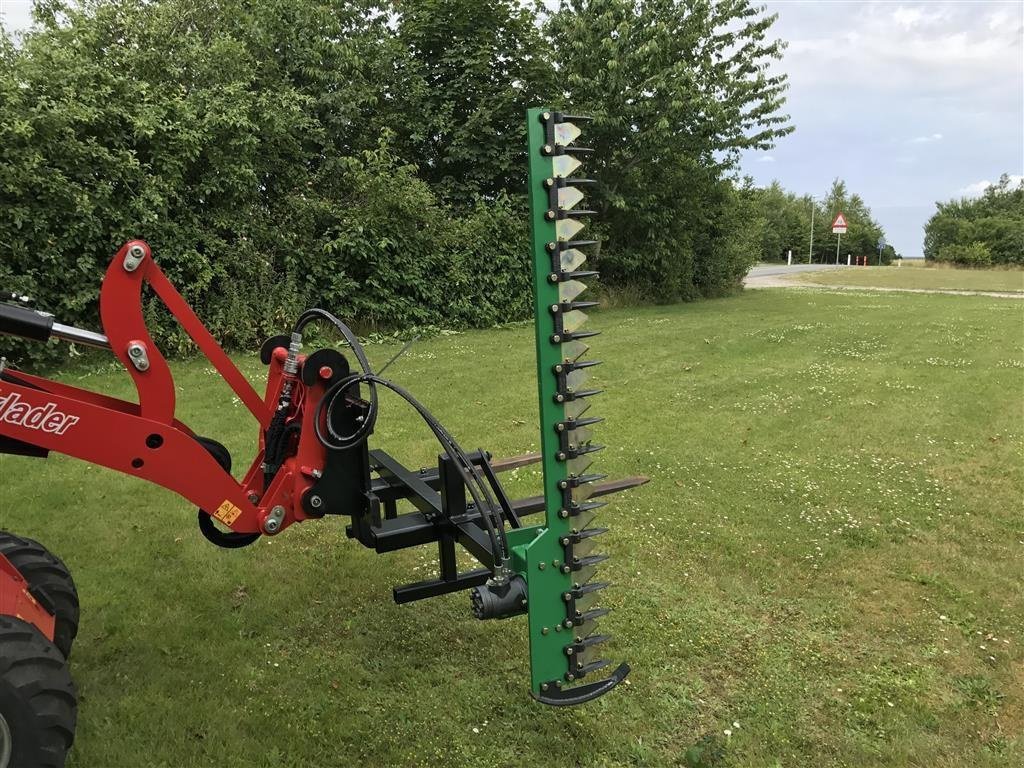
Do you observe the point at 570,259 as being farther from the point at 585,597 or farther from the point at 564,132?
the point at 585,597

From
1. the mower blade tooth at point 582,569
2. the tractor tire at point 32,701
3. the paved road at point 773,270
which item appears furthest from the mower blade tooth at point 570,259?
the paved road at point 773,270

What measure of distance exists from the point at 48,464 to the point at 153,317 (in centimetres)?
414

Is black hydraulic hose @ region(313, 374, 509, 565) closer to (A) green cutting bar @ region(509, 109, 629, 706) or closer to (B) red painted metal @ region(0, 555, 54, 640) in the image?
(A) green cutting bar @ region(509, 109, 629, 706)

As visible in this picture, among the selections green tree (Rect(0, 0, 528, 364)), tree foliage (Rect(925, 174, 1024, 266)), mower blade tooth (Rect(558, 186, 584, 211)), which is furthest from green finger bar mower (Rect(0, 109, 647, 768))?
tree foliage (Rect(925, 174, 1024, 266))

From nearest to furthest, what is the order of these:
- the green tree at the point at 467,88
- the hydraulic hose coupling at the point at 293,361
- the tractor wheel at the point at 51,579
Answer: the hydraulic hose coupling at the point at 293,361 < the tractor wheel at the point at 51,579 < the green tree at the point at 467,88

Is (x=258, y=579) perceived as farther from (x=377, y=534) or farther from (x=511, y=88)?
(x=511, y=88)

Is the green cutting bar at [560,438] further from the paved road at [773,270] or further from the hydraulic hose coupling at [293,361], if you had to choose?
the paved road at [773,270]

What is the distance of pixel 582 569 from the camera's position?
8.86 feet

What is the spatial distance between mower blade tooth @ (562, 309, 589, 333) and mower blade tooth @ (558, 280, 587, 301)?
54 millimetres

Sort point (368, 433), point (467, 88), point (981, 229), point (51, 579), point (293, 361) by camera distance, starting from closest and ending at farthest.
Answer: point (368, 433) → point (293, 361) → point (51, 579) → point (467, 88) → point (981, 229)

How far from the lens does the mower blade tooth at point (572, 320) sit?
8.27ft

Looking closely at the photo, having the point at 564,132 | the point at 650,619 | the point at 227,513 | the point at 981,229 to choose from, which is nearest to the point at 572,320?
the point at 564,132

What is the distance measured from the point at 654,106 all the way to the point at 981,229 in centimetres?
5737

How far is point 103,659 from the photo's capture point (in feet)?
11.3
